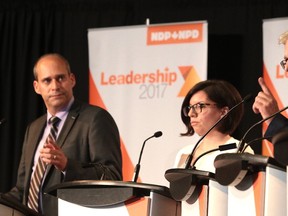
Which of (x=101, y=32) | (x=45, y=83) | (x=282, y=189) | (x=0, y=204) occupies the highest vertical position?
(x=101, y=32)

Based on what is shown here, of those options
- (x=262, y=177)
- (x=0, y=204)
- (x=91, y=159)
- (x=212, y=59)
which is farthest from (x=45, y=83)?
(x=262, y=177)

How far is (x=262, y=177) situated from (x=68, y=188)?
44.2 inches

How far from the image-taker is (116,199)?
2.90 meters

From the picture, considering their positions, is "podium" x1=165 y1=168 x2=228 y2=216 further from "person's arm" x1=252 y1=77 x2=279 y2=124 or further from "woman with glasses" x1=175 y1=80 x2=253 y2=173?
"woman with glasses" x1=175 y1=80 x2=253 y2=173

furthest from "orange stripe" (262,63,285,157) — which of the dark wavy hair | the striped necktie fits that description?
the striped necktie

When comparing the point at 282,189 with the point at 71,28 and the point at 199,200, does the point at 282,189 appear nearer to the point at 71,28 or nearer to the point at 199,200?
the point at 199,200

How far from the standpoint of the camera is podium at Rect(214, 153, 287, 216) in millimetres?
2135

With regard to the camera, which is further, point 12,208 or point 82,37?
point 82,37

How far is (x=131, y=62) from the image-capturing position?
6383 millimetres

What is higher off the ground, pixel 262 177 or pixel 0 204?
pixel 262 177

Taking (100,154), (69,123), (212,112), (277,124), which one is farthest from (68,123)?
(277,124)

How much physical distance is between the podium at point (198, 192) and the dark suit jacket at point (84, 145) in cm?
143

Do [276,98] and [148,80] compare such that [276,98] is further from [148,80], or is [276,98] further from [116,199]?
[116,199]

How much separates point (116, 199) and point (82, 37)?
449 cm
